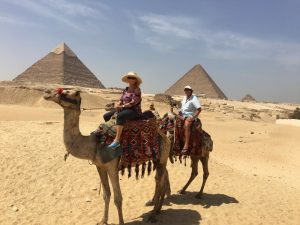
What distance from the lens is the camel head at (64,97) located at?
5.87m

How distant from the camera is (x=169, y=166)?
11.2m

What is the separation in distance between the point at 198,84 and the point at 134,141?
86.6 metres

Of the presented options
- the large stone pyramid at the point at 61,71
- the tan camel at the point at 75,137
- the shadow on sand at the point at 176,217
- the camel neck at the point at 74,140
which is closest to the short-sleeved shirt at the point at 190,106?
the shadow on sand at the point at 176,217

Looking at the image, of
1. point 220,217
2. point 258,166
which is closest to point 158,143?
point 220,217

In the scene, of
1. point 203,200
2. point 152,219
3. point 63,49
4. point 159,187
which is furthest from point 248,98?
point 152,219

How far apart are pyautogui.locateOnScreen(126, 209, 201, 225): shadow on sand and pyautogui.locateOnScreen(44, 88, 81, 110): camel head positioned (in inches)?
88.5

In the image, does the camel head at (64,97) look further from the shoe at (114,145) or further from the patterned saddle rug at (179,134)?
the patterned saddle rug at (179,134)

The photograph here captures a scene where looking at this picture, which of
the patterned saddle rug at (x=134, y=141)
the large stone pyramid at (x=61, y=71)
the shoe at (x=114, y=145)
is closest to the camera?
the shoe at (x=114, y=145)

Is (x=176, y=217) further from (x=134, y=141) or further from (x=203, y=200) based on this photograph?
(x=134, y=141)

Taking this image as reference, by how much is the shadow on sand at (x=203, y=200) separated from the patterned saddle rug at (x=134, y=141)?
1.84m

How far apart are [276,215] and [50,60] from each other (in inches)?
3459

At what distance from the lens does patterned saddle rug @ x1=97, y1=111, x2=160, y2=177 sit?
20.6 feet

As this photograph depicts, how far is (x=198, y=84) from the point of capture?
92250 mm

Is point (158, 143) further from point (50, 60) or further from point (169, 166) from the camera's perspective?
point (50, 60)
